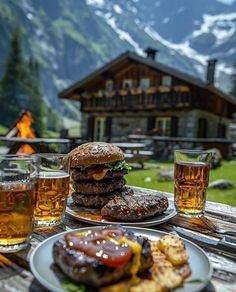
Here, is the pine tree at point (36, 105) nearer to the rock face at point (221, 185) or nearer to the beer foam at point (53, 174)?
the rock face at point (221, 185)

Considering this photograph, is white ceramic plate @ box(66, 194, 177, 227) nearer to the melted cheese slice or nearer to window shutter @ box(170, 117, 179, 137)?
the melted cheese slice

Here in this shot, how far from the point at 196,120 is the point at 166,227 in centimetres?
1671

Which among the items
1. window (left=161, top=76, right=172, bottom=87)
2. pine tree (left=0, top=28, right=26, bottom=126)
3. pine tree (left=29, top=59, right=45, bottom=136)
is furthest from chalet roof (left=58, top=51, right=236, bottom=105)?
pine tree (left=0, top=28, right=26, bottom=126)

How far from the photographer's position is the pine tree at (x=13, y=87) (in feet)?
143

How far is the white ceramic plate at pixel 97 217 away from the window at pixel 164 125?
16717 mm

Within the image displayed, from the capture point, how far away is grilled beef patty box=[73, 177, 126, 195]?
5.14 ft

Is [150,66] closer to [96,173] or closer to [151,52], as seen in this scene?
[151,52]

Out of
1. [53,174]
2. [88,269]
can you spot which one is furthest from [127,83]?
[88,269]

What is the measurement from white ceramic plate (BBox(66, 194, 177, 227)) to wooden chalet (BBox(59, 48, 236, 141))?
14.4 metres

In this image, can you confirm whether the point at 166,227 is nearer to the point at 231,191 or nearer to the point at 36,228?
the point at 36,228

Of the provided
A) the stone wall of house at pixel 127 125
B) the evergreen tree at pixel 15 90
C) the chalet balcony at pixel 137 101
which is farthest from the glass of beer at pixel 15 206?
the evergreen tree at pixel 15 90

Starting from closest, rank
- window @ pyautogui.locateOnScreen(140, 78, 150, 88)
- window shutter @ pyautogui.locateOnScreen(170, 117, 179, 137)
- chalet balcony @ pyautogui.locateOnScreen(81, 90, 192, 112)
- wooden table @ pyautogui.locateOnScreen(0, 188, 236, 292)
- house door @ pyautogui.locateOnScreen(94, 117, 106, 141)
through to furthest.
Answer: wooden table @ pyautogui.locateOnScreen(0, 188, 236, 292) < chalet balcony @ pyautogui.locateOnScreen(81, 90, 192, 112) < window shutter @ pyautogui.locateOnScreen(170, 117, 179, 137) < window @ pyautogui.locateOnScreen(140, 78, 150, 88) < house door @ pyautogui.locateOnScreen(94, 117, 106, 141)

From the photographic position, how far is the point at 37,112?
43438mm

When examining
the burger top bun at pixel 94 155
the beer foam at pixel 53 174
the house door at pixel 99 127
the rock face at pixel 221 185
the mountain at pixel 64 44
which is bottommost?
the rock face at pixel 221 185
